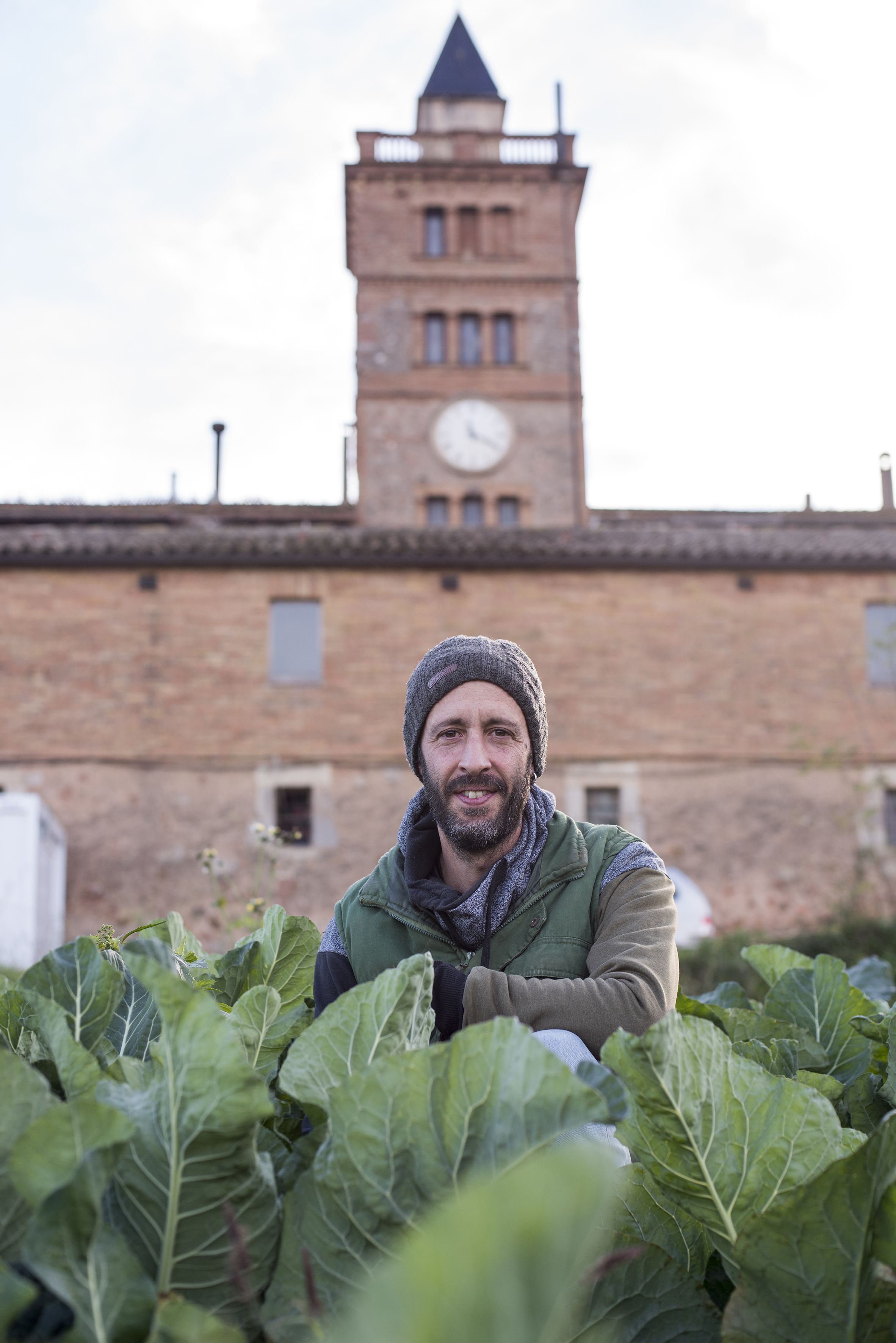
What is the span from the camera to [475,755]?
2.22m

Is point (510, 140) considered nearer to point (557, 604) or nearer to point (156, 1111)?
point (557, 604)

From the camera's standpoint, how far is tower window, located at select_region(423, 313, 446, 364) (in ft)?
85.7

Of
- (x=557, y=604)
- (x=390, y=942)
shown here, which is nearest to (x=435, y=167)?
(x=557, y=604)

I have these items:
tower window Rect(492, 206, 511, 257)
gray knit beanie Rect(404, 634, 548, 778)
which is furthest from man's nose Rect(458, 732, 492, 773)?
tower window Rect(492, 206, 511, 257)

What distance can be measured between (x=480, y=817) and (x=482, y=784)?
0.06 m

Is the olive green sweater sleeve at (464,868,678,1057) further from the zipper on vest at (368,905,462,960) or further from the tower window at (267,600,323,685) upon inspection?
the tower window at (267,600,323,685)

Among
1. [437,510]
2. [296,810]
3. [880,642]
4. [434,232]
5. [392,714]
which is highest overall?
[434,232]

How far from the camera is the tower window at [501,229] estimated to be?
A: 26625mm

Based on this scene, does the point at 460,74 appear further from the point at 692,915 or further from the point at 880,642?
the point at 692,915

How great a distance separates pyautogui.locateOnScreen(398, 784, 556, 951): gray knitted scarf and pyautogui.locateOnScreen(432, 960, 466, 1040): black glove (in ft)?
1.07

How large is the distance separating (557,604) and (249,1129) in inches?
747

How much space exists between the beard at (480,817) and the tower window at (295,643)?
17.0 m

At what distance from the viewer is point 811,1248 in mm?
786

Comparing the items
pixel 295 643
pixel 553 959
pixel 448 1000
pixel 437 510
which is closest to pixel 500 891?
pixel 553 959
